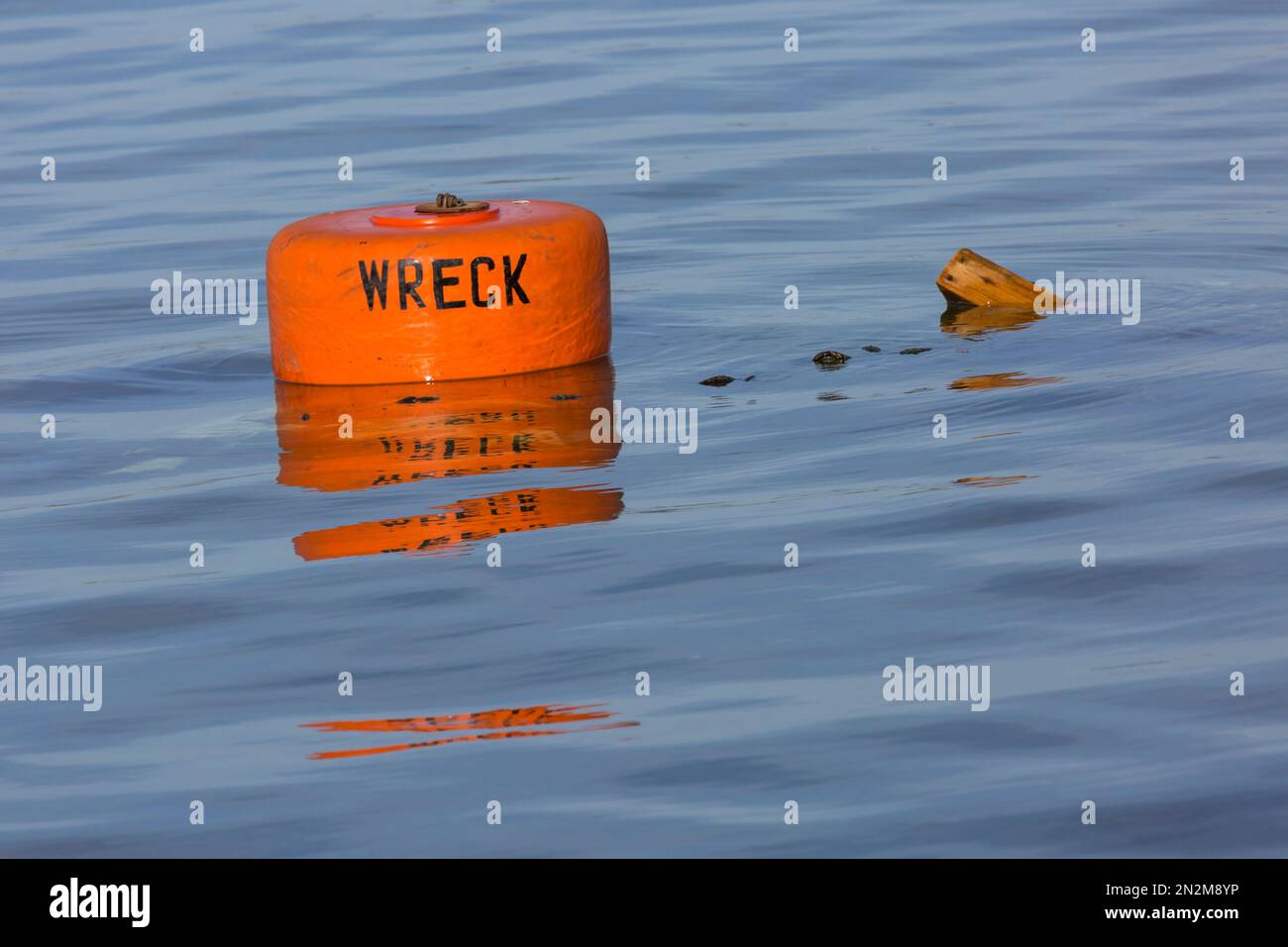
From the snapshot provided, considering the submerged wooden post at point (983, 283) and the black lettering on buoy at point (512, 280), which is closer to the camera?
the black lettering on buoy at point (512, 280)

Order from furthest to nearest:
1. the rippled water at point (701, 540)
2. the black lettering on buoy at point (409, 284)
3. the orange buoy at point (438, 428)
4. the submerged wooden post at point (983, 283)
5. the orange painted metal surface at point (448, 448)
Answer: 1. the submerged wooden post at point (983, 283)
2. the black lettering on buoy at point (409, 284)
3. the orange buoy at point (438, 428)
4. the orange painted metal surface at point (448, 448)
5. the rippled water at point (701, 540)

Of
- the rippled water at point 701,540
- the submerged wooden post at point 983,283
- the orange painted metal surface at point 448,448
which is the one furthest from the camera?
the submerged wooden post at point 983,283

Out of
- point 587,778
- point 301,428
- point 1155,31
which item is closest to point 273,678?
point 587,778

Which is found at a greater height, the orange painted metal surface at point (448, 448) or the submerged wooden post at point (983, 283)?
the submerged wooden post at point (983, 283)

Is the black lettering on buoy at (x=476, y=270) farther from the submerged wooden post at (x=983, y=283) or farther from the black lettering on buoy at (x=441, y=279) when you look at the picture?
the submerged wooden post at (x=983, y=283)

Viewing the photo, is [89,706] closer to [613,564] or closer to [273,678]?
[273,678]

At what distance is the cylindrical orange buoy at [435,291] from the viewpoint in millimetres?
8578

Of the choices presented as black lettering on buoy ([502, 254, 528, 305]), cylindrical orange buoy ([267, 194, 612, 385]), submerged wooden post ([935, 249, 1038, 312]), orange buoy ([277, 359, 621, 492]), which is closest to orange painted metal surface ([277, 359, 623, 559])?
orange buoy ([277, 359, 621, 492])

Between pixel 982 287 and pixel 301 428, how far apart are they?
354 centimetres

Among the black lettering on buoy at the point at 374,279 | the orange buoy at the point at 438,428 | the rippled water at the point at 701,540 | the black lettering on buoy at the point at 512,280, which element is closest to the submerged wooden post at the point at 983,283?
the rippled water at the point at 701,540

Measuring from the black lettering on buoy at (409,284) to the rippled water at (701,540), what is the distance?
0.42 meters

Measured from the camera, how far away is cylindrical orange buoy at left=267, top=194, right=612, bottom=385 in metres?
8.58

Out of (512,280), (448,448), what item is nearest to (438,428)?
(448,448)

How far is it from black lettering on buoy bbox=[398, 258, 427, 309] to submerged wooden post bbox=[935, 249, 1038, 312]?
9.17 feet
